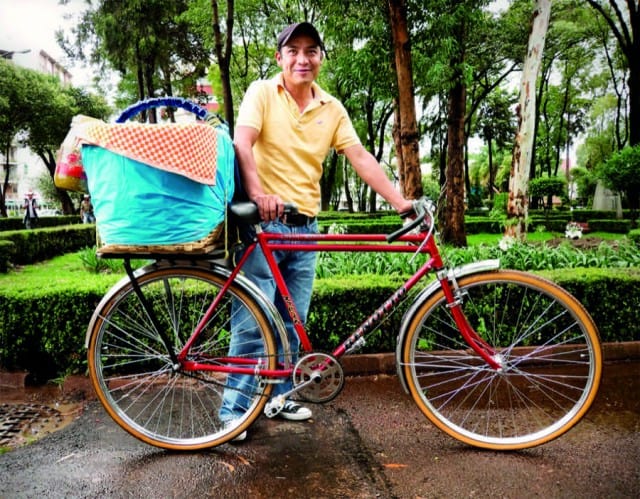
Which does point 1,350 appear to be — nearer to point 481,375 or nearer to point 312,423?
point 312,423

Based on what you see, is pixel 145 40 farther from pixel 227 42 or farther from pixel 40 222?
pixel 40 222

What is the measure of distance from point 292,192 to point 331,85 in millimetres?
22298

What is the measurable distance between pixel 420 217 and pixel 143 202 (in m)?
1.33

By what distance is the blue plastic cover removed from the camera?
222 centimetres

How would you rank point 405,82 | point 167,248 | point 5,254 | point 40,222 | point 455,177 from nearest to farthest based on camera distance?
1. point 167,248
2. point 405,82
3. point 5,254
4. point 455,177
5. point 40,222

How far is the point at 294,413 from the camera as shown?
314 centimetres

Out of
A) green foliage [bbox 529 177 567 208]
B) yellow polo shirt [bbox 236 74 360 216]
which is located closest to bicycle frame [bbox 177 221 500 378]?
yellow polo shirt [bbox 236 74 360 216]

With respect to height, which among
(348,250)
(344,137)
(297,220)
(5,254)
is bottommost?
(5,254)

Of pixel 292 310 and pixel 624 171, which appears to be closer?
pixel 292 310

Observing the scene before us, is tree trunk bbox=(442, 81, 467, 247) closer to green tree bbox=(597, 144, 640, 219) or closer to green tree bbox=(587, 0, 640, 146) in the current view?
green tree bbox=(597, 144, 640, 219)

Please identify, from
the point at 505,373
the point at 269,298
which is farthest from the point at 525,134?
the point at 269,298

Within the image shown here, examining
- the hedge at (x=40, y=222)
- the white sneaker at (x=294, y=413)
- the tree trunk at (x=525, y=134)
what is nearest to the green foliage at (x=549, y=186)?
the tree trunk at (x=525, y=134)

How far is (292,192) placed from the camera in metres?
2.83

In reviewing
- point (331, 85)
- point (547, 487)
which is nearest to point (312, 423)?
point (547, 487)
